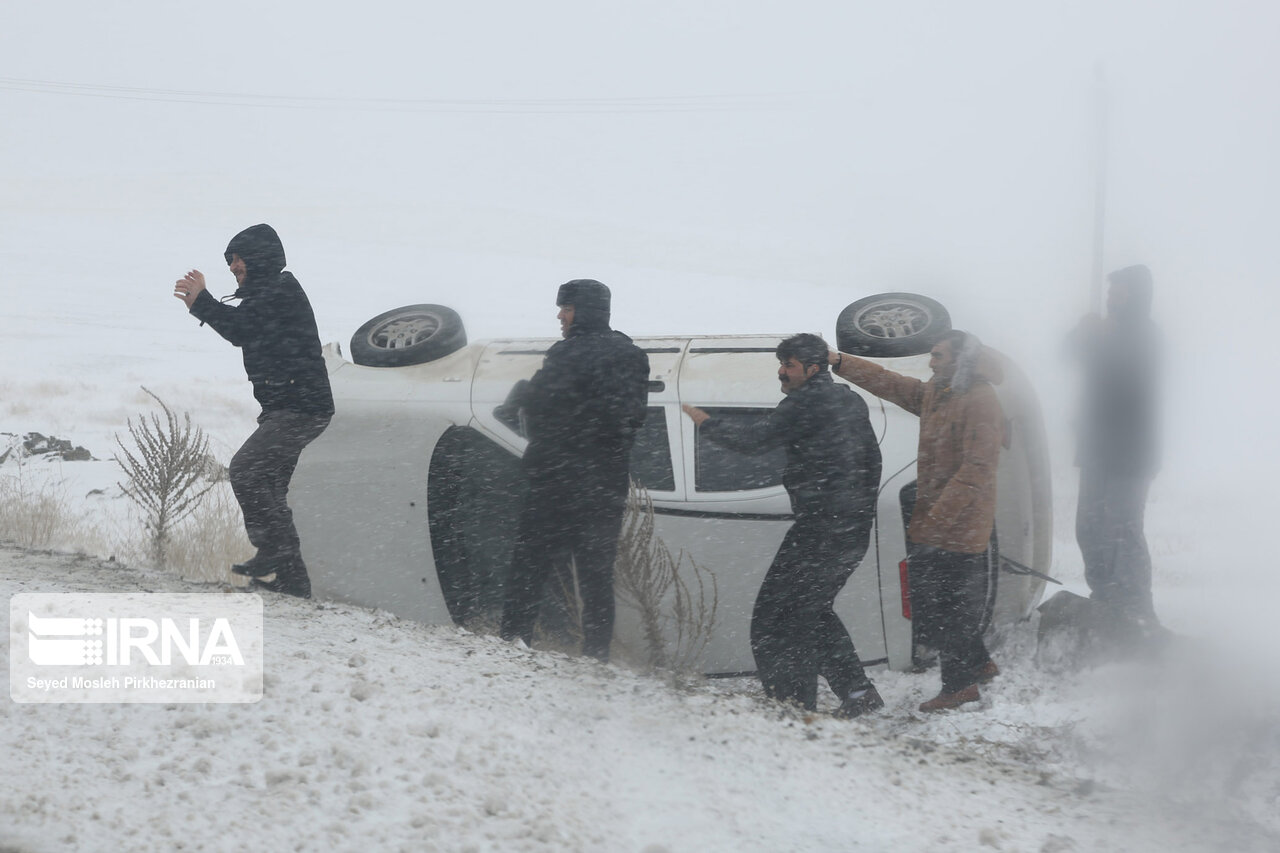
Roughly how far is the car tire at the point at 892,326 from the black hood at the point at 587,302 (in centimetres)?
136

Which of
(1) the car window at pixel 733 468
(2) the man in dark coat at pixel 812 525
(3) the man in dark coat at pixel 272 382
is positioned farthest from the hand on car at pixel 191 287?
(1) the car window at pixel 733 468

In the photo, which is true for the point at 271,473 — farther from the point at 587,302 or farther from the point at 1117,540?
the point at 1117,540

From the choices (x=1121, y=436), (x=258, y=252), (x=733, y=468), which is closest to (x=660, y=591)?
(x=733, y=468)

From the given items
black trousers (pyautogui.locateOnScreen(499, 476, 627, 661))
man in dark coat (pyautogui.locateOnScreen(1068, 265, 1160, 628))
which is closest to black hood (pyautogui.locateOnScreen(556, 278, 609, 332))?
black trousers (pyautogui.locateOnScreen(499, 476, 627, 661))

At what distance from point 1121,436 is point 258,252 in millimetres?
4271

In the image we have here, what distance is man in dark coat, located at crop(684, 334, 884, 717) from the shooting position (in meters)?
4.33

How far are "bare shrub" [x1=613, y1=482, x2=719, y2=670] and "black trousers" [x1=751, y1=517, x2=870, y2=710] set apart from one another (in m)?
0.39

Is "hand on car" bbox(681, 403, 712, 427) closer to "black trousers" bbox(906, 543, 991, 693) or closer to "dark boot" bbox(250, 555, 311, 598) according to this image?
"black trousers" bbox(906, 543, 991, 693)

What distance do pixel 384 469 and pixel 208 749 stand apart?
2492 mm

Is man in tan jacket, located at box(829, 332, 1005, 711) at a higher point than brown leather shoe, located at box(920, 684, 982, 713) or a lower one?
higher

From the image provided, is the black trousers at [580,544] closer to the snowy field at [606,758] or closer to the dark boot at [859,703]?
the snowy field at [606,758]

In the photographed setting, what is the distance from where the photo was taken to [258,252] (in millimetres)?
4758

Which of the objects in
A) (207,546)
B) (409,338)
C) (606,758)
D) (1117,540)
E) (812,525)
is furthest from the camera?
(207,546)

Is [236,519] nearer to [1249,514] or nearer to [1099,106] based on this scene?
[1099,106]
